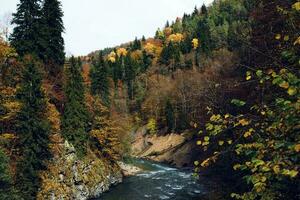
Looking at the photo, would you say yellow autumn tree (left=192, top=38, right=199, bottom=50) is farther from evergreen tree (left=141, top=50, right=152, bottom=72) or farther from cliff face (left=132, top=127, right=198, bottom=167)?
cliff face (left=132, top=127, right=198, bottom=167)

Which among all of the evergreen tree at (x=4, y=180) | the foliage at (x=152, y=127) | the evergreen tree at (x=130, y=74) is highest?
the evergreen tree at (x=130, y=74)

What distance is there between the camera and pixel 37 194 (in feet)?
112

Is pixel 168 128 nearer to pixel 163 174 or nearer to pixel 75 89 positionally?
pixel 163 174

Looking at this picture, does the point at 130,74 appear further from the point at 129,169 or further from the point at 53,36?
the point at 53,36

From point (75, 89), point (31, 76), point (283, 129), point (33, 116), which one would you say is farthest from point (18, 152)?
point (283, 129)

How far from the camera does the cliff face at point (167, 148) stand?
2990 inches

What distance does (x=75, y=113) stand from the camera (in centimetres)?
4703

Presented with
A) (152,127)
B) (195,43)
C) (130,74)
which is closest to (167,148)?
(152,127)

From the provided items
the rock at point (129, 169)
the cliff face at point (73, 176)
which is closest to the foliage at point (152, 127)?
the rock at point (129, 169)

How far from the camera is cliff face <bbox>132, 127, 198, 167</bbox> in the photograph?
75.9 m

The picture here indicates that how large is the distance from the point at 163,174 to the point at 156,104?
183ft

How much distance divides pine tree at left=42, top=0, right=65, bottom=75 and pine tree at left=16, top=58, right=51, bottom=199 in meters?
12.2

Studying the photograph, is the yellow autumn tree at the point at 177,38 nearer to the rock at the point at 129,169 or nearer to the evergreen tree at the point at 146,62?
the evergreen tree at the point at 146,62

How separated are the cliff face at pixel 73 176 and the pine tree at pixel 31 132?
1788mm
